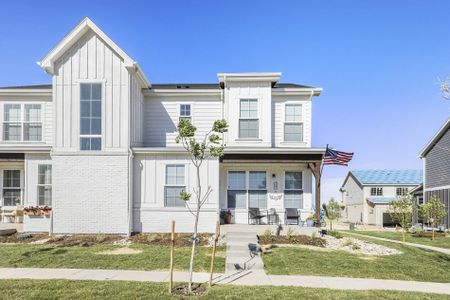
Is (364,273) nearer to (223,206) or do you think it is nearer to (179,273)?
(179,273)

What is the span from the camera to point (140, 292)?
24.0 ft

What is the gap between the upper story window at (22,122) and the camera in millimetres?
17016

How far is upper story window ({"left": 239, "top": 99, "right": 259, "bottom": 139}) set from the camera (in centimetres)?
1680

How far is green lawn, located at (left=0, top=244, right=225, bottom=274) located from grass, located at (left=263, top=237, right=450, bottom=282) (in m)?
1.92

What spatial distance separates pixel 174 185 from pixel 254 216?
4219 millimetres

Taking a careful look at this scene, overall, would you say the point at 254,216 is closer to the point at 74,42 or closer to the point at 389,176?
the point at 74,42

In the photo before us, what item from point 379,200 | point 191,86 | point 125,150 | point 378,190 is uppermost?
point 191,86

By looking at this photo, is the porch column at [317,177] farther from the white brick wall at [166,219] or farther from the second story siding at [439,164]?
the second story siding at [439,164]

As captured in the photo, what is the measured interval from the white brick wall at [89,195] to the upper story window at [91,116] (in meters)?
0.69

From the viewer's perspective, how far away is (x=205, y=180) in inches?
583

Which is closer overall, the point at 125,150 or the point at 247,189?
the point at 125,150

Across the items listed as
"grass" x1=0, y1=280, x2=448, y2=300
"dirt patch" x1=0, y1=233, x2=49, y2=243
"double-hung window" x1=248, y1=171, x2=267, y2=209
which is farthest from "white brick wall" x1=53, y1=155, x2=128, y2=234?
"grass" x1=0, y1=280, x2=448, y2=300

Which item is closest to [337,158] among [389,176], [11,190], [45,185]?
[45,185]

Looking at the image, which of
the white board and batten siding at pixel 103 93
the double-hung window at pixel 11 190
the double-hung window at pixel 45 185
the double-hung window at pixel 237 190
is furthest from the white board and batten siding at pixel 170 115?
the double-hung window at pixel 11 190
